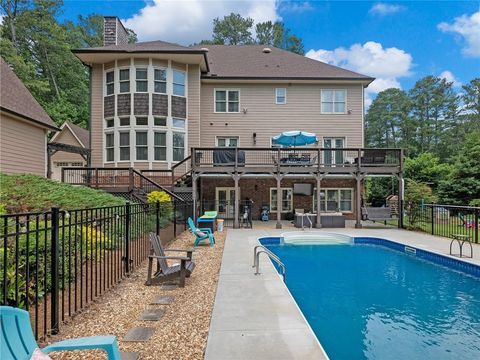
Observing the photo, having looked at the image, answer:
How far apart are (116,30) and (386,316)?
71.7 feet

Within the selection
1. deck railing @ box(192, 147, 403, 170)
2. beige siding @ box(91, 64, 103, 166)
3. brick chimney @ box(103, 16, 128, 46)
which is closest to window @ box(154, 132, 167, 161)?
deck railing @ box(192, 147, 403, 170)

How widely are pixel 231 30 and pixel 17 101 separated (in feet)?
101

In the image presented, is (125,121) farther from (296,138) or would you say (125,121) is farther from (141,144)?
(296,138)

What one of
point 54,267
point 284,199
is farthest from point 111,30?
point 54,267

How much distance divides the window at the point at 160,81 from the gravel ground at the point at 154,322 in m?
12.8

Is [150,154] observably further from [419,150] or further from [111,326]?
[419,150]

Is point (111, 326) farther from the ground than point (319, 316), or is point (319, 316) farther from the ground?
point (111, 326)

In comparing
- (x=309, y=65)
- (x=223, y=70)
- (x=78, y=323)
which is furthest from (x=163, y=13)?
(x=78, y=323)

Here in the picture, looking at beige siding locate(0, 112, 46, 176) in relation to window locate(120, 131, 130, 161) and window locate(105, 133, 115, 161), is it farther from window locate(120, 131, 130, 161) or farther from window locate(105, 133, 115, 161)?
window locate(120, 131, 130, 161)

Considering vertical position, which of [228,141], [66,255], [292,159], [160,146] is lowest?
[66,255]

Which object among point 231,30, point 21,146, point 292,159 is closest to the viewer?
point 21,146

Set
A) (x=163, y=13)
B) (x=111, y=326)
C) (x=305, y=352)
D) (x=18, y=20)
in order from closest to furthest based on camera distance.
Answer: (x=305, y=352), (x=111, y=326), (x=163, y=13), (x=18, y=20)

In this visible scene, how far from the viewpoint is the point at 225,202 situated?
18.9 meters

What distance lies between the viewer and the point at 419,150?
44.7 m
